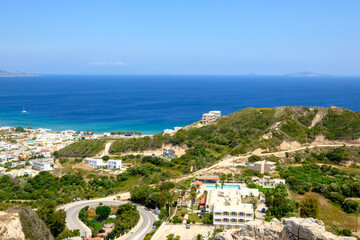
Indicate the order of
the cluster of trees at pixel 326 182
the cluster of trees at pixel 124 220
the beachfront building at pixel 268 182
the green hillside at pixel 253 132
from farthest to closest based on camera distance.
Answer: the green hillside at pixel 253 132, the beachfront building at pixel 268 182, the cluster of trees at pixel 326 182, the cluster of trees at pixel 124 220

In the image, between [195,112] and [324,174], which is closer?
[324,174]

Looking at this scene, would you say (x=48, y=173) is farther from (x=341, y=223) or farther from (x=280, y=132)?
(x=341, y=223)

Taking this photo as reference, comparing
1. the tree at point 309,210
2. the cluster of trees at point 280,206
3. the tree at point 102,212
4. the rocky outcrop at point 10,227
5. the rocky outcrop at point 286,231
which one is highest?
the rocky outcrop at point 286,231

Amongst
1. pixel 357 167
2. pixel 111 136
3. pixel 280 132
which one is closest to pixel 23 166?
pixel 111 136

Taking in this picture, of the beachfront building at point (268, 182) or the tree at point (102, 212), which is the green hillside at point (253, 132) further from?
the tree at point (102, 212)

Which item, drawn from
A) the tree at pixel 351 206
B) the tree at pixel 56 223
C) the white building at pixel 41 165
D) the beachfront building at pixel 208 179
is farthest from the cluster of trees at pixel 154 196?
the white building at pixel 41 165

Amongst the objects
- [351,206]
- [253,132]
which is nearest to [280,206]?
[351,206]

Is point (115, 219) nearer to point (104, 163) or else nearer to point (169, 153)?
point (104, 163)
